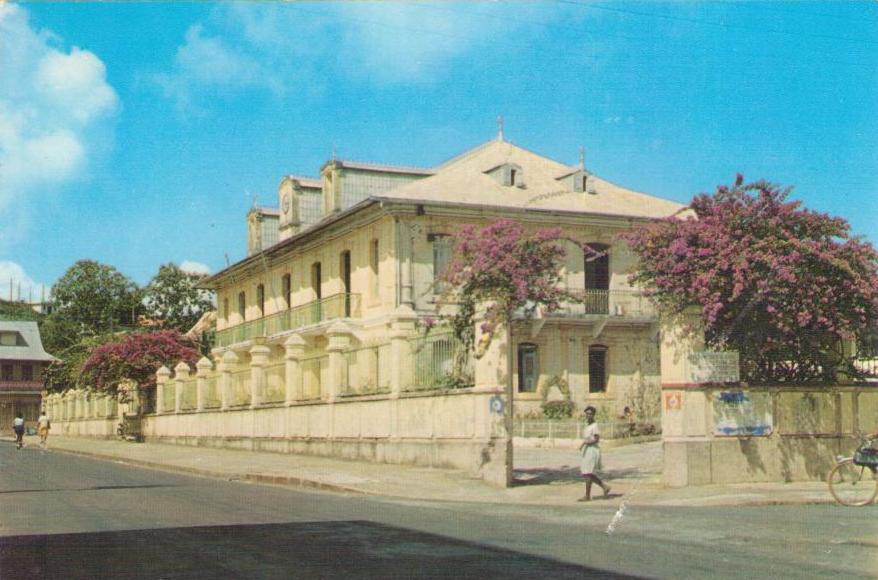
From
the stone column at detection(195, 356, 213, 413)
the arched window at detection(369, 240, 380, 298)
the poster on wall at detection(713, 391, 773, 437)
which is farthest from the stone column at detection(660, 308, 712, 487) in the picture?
the stone column at detection(195, 356, 213, 413)

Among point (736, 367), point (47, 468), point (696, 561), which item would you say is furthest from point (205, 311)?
point (696, 561)

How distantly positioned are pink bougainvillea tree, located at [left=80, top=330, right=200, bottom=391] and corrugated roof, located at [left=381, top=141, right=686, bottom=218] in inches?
650

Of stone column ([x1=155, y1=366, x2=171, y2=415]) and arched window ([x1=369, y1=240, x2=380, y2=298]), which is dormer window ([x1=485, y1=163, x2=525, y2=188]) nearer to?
arched window ([x1=369, y1=240, x2=380, y2=298])

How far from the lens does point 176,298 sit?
78.8 meters

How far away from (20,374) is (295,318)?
2211 inches

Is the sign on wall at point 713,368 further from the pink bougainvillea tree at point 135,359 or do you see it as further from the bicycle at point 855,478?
the pink bougainvillea tree at point 135,359

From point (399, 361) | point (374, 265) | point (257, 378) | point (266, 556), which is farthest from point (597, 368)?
point (266, 556)

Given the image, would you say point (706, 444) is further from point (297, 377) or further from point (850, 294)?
point (297, 377)

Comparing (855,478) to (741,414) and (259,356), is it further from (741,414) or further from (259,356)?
(259,356)

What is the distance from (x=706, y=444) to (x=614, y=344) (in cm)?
2067

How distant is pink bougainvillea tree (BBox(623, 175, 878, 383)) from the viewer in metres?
17.8

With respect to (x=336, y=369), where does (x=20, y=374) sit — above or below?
above

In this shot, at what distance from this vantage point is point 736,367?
60.6 feet

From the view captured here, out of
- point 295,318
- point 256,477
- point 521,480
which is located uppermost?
point 295,318
